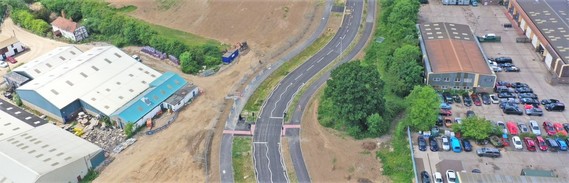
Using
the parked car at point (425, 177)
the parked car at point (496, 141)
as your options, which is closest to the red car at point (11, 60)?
the parked car at point (425, 177)

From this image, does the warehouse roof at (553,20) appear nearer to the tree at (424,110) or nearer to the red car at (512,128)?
the red car at (512,128)

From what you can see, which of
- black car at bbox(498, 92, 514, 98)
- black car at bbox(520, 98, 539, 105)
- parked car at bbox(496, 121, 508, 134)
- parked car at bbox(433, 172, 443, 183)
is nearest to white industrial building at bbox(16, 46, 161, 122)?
parked car at bbox(433, 172, 443, 183)

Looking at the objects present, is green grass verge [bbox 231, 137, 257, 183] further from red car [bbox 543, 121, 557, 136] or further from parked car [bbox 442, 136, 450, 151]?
red car [bbox 543, 121, 557, 136]

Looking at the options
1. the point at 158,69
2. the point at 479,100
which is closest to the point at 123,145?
the point at 158,69

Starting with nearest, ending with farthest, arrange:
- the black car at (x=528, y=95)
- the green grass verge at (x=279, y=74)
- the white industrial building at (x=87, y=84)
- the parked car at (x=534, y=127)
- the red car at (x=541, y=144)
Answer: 1. the red car at (x=541, y=144)
2. the parked car at (x=534, y=127)
3. the black car at (x=528, y=95)
4. the white industrial building at (x=87, y=84)
5. the green grass verge at (x=279, y=74)

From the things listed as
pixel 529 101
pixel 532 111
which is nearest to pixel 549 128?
pixel 532 111

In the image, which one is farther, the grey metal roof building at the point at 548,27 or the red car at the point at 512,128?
the grey metal roof building at the point at 548,27

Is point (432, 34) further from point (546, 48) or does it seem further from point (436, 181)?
point (436, 181)
